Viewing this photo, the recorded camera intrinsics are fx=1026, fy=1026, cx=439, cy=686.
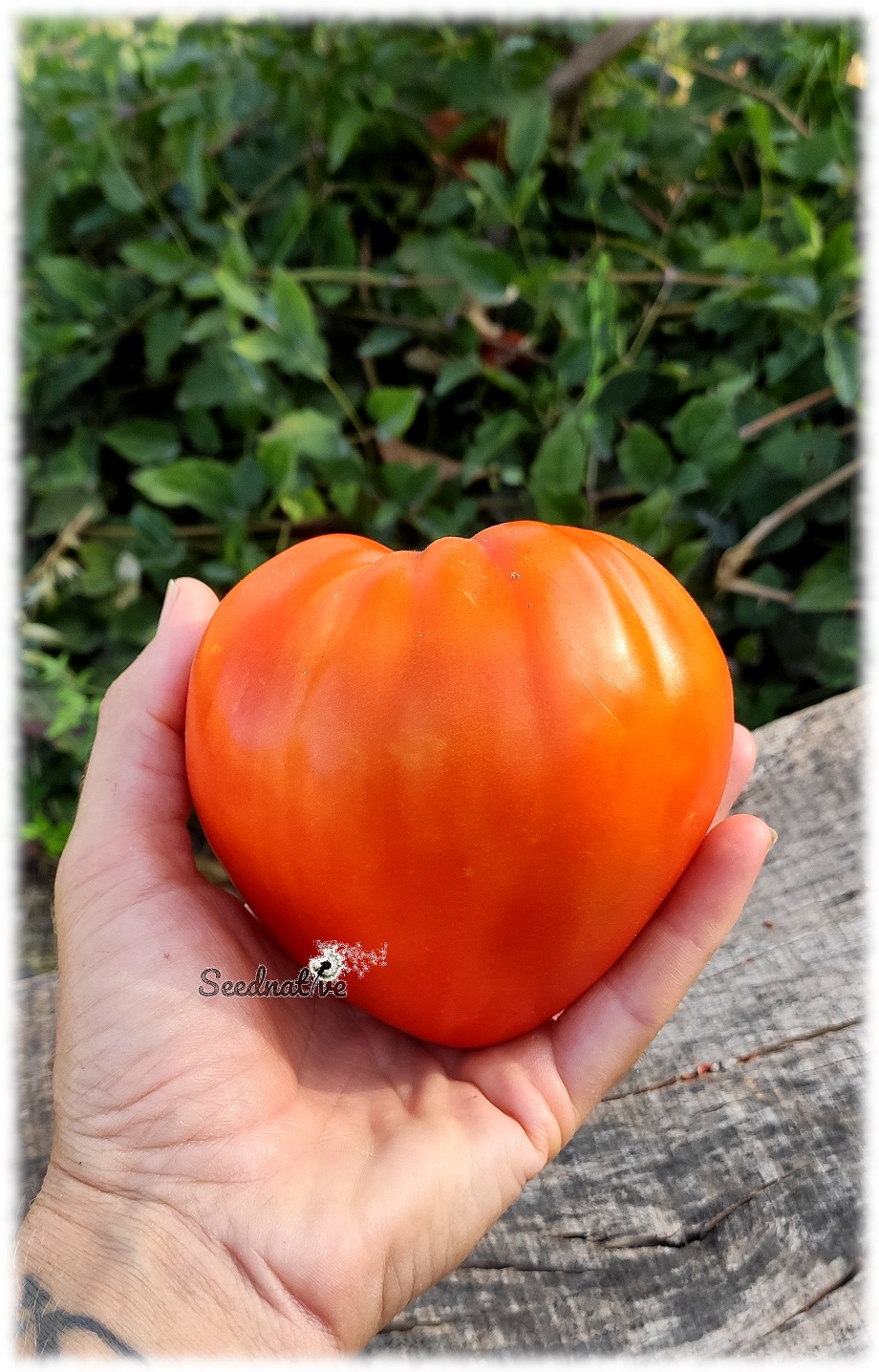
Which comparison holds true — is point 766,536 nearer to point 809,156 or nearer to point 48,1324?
point 809,156

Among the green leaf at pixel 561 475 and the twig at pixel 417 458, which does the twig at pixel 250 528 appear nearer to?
the twig at pixel 417 458

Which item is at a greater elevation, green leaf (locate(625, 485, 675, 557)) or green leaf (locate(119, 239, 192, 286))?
green leaf (locate(119, 239, 192, 286))

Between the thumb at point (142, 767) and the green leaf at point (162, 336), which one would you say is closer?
the thumb at point (142, 767)

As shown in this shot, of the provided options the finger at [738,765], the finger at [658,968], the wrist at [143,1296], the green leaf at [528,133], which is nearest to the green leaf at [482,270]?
the green leaf at [528,133]

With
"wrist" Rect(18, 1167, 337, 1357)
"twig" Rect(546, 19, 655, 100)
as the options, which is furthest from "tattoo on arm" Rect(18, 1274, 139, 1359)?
"twig" Rect(546, 19, 655, 100)

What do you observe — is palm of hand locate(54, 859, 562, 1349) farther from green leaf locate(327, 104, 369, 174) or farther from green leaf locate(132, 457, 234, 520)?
green leaf locate(327, 104, 369, 174)

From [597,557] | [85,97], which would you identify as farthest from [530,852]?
[85,97]

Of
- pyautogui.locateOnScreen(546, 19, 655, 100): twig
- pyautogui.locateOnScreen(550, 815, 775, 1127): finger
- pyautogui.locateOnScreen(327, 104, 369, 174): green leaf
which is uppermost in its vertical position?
pyautogui.locateOnScreen(546, 19, 655, 100): twig
